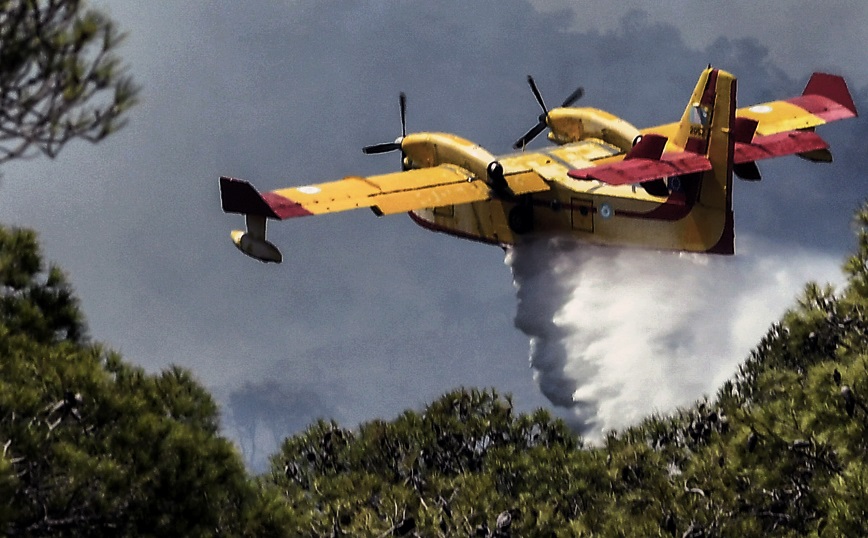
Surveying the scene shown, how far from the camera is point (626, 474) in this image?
28469 millimetres

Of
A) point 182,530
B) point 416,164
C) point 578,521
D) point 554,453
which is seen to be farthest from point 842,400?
point 416,164

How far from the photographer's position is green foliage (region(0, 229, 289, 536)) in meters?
15.2

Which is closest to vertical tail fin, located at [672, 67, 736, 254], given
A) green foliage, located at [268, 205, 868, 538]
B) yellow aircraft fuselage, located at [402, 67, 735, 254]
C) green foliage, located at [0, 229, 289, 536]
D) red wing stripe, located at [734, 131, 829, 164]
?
yellow aircraft fuselage, located at [402, 67, 735, 254]

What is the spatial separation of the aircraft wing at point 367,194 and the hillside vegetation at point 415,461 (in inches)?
237

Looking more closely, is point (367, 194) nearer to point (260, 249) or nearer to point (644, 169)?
point (260, 249)

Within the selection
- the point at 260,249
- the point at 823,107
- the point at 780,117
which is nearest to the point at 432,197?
the point at 260,249

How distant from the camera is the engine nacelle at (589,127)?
4178cm

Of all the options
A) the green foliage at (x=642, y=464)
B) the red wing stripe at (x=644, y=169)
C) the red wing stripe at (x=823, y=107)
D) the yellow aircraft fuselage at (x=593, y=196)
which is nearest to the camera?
the green foliage at (x=642, y=464)

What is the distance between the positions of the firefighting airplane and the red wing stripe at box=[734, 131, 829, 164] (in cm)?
Result: 4

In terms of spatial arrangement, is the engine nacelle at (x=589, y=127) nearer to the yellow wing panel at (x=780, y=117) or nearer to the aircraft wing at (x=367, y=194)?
the yellow wing panel at (x=780, y=117)

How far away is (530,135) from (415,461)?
1435 cm

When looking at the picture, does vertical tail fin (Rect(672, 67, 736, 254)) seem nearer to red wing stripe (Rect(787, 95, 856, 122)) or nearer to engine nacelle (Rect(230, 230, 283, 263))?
engine nacelle (Rect(230, 230, 283, 263))

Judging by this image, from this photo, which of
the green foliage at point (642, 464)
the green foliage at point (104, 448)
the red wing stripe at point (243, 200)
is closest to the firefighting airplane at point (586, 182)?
the red wing stripe at point (243, 200)

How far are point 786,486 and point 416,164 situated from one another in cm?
2303
